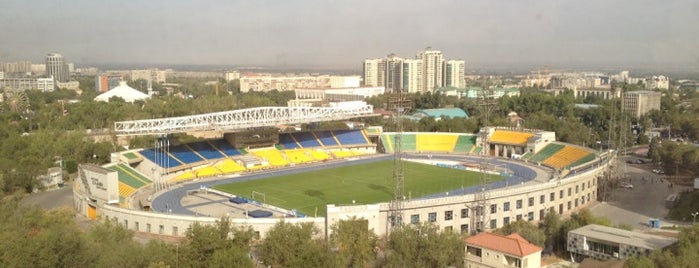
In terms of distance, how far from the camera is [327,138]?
55.4 meters

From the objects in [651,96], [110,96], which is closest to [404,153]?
[651,96]

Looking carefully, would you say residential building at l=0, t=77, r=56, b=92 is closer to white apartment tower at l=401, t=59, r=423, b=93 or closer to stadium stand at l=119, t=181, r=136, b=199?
white apartment tower at l=401, t=59, r=423, b=93

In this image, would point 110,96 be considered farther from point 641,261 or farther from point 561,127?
point 641,261

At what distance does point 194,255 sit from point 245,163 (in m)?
25.6

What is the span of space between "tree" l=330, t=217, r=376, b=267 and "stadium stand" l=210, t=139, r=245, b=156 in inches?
971

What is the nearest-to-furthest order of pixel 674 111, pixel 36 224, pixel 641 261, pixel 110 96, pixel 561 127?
1. pixel 641 261
2. pixel 36 224
3. pixel 561 127
4. pixel 674 111
5. pixel 110 96

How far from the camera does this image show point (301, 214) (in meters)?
33.2

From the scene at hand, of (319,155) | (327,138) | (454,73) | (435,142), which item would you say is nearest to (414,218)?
(319,155)

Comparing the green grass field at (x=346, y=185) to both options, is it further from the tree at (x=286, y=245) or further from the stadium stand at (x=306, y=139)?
the tree at (x=286, y=245)

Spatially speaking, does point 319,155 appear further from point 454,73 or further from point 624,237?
point 454,73

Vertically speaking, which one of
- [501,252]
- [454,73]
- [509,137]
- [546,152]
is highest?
[454,73]

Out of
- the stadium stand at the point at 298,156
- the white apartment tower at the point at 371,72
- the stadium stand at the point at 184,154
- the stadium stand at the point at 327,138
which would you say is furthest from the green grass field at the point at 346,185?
the white apartment tower at the point at 371,72

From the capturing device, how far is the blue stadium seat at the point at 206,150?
153 ft

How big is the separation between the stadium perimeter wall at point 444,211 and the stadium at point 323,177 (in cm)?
6
